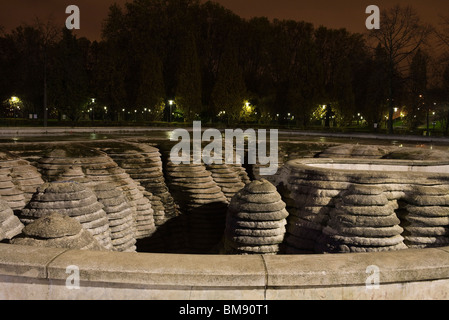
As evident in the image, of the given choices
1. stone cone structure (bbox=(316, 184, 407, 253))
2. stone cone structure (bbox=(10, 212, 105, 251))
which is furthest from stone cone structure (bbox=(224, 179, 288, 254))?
stone cone structure (bbox=(10, 212, 105, 251))

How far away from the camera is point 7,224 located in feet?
20.4

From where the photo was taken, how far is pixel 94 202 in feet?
27.7

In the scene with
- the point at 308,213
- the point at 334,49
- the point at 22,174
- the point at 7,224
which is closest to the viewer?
the point at 7,224

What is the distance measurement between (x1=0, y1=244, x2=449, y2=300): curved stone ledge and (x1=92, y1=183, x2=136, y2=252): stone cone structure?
6.28m

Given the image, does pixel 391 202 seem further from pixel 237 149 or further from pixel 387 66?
pixel 387 66

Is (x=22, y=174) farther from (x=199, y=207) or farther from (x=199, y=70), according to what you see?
(x=199, y=70)

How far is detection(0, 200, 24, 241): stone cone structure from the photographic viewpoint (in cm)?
605

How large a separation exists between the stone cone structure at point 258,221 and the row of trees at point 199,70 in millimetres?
33383

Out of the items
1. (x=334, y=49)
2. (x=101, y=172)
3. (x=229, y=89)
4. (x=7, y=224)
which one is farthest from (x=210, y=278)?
(x=334, y=49)

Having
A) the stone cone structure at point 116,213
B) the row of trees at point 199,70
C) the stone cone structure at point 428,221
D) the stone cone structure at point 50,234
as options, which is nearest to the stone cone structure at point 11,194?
the stone cone structure at point 116,213

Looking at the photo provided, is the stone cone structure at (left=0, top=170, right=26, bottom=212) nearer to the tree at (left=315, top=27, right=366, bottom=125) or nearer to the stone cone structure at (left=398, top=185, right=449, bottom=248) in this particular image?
the stone cone structure at (left=398, top=185, right=449, bottom=248)

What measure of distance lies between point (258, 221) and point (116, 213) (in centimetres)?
381

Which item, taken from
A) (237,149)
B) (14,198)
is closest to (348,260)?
(14,198)

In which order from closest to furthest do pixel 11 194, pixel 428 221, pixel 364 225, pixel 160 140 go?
pixel 364 225 → pixel 428 221 → pixel 11 194 → pixel 160 140
